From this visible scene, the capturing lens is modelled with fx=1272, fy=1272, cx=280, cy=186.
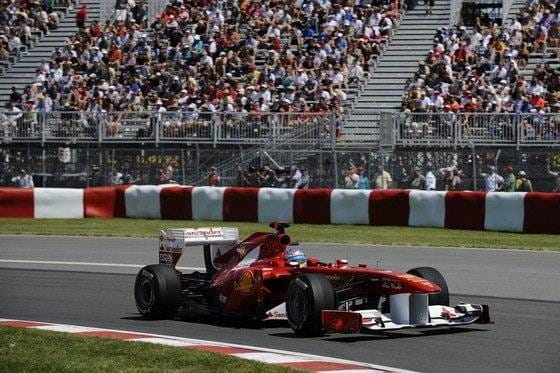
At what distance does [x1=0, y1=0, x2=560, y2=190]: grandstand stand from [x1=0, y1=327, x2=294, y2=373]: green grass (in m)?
14.3

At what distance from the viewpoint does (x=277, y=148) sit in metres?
26.1

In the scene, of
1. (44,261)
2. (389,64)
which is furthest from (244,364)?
(389,64)

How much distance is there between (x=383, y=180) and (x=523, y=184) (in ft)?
8.97

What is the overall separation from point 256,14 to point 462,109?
28.1 ft

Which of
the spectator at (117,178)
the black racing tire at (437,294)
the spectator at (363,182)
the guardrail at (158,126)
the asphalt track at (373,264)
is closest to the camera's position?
the asphalt track at (373,264)

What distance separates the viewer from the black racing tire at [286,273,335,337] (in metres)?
10.0

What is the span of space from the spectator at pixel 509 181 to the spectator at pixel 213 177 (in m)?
6.25

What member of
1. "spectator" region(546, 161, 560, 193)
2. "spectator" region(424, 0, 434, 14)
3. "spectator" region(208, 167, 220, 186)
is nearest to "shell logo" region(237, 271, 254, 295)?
"spectator" region(546, 161, 560, 193)

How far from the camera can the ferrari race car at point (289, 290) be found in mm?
10023

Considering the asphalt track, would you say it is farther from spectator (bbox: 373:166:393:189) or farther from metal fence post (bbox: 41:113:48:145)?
metal fence post (bbox: 41:113:48:145)

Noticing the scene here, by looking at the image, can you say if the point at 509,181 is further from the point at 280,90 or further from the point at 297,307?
the point at 297,307

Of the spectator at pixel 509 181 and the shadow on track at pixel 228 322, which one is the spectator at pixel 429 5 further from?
the shadow on track at pixel 228 322

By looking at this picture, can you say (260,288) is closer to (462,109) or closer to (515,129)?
(515,129)

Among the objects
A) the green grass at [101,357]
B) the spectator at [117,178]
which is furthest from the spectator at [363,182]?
the green grass at [101,357]
